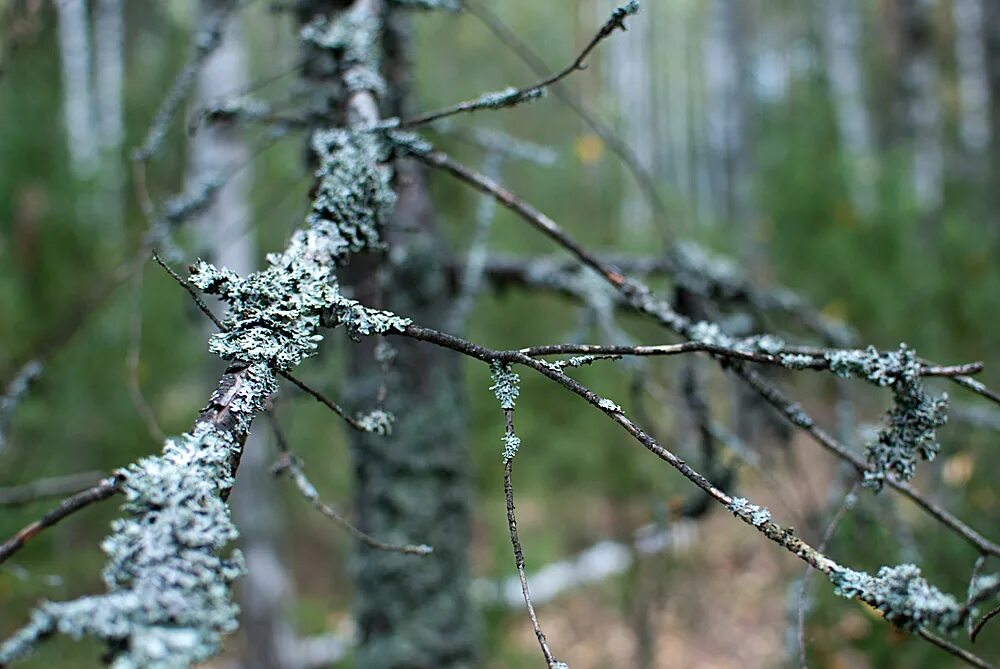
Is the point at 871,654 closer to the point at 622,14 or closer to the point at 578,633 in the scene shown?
the point at 622,14

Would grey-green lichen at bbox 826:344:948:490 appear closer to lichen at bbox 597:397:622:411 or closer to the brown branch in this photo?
the brown branch

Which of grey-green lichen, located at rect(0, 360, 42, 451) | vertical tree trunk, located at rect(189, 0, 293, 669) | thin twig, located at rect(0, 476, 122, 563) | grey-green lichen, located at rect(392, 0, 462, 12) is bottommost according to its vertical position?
thin twig, located at rect(0, 476, 122, 563)

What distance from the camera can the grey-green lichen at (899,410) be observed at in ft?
2.68

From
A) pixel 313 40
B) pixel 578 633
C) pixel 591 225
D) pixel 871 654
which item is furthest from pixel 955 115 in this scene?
pixel 313 40

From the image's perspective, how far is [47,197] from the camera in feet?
12.2

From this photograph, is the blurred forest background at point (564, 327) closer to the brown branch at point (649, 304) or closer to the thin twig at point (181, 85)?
the thin twig at point (181, 85)

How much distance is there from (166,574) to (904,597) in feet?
2.06

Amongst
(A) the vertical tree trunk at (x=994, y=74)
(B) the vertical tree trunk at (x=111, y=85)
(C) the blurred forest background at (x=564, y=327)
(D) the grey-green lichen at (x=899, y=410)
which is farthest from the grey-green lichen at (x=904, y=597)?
(A) the vertical tree trunk at (x=994, y=74)

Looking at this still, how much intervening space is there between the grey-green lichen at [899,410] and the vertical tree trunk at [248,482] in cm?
343

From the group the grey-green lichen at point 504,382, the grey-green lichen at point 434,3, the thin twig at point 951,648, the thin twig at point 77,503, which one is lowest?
the thin twig at point 951,648

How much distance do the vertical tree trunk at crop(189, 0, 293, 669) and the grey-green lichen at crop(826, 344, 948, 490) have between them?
11.2ft

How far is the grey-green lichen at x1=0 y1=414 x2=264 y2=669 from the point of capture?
1.68 feet

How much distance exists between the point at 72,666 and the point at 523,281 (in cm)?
299

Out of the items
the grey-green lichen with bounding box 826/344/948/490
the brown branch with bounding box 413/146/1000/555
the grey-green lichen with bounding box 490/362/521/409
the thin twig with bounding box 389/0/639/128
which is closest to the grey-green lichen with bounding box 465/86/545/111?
the thin twig with bounding box 389/0/639/128
